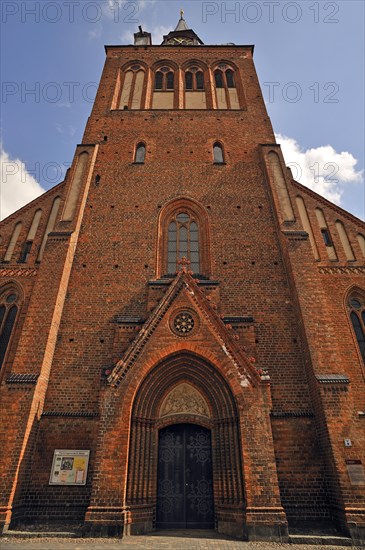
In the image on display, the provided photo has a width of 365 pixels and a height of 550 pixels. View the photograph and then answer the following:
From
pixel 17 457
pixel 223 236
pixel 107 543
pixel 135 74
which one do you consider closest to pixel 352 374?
pixel 223 236

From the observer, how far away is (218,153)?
54.4 feet

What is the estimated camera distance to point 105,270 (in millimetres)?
12945

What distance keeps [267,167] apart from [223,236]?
3.89 m

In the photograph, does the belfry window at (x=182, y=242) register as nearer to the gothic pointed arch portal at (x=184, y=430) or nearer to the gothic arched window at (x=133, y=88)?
the gothic pointed arch portal at (x=184, y=430)

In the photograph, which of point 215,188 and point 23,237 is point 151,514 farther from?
point 215,188

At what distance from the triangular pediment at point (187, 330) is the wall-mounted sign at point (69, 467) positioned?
2.21 metres

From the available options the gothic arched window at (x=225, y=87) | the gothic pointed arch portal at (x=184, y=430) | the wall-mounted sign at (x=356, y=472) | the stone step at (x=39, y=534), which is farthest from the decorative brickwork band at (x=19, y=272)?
the gothic arched window at (x=225, y=87)

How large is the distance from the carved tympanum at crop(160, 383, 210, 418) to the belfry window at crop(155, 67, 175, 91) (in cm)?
1628

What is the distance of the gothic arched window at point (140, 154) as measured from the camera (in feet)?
53.6

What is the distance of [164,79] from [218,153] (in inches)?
269

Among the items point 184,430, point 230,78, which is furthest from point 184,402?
point 230,78

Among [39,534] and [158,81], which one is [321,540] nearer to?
[39,534]

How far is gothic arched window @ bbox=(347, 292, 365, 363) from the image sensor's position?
461 inches

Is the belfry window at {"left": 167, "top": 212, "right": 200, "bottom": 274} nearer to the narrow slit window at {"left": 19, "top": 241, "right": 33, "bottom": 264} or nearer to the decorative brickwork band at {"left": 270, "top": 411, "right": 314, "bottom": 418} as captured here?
the narrow slit window at {"left": 19, "top": 241, "right": 33, "bottom": 264}
